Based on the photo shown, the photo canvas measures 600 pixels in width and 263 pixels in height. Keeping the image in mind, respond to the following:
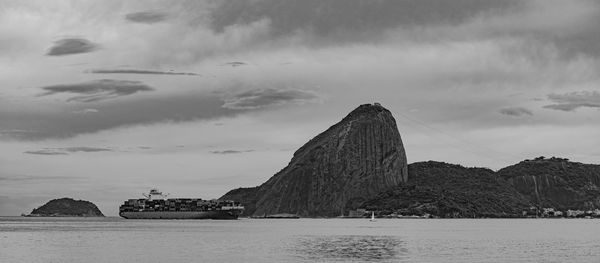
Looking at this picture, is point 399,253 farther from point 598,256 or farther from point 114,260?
point 114,260

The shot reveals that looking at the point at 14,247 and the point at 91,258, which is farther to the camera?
the point at 14,247

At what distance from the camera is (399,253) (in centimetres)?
11694

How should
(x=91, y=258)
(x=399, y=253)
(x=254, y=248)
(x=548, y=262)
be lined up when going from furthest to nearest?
(x=254, y=248)
(x=399, y=253)
(x=91, y=258)
(x=548, y=262)

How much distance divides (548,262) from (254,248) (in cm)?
4951

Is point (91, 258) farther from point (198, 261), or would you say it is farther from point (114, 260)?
point (198, 261)

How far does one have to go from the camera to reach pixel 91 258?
10844 cm

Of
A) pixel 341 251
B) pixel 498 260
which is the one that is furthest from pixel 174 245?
pixel 498 260

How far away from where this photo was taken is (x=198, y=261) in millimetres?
103250

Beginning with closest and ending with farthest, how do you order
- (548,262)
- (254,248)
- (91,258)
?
1. (548,262)
2. (91,258)
3. (254,248)

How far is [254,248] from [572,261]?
51.4 metres

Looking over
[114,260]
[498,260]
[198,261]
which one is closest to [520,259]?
[498,260]

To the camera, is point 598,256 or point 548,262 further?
point 598,256

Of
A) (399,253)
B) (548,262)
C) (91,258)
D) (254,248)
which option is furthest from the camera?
(254,248)

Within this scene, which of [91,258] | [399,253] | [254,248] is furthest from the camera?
[254,248]
